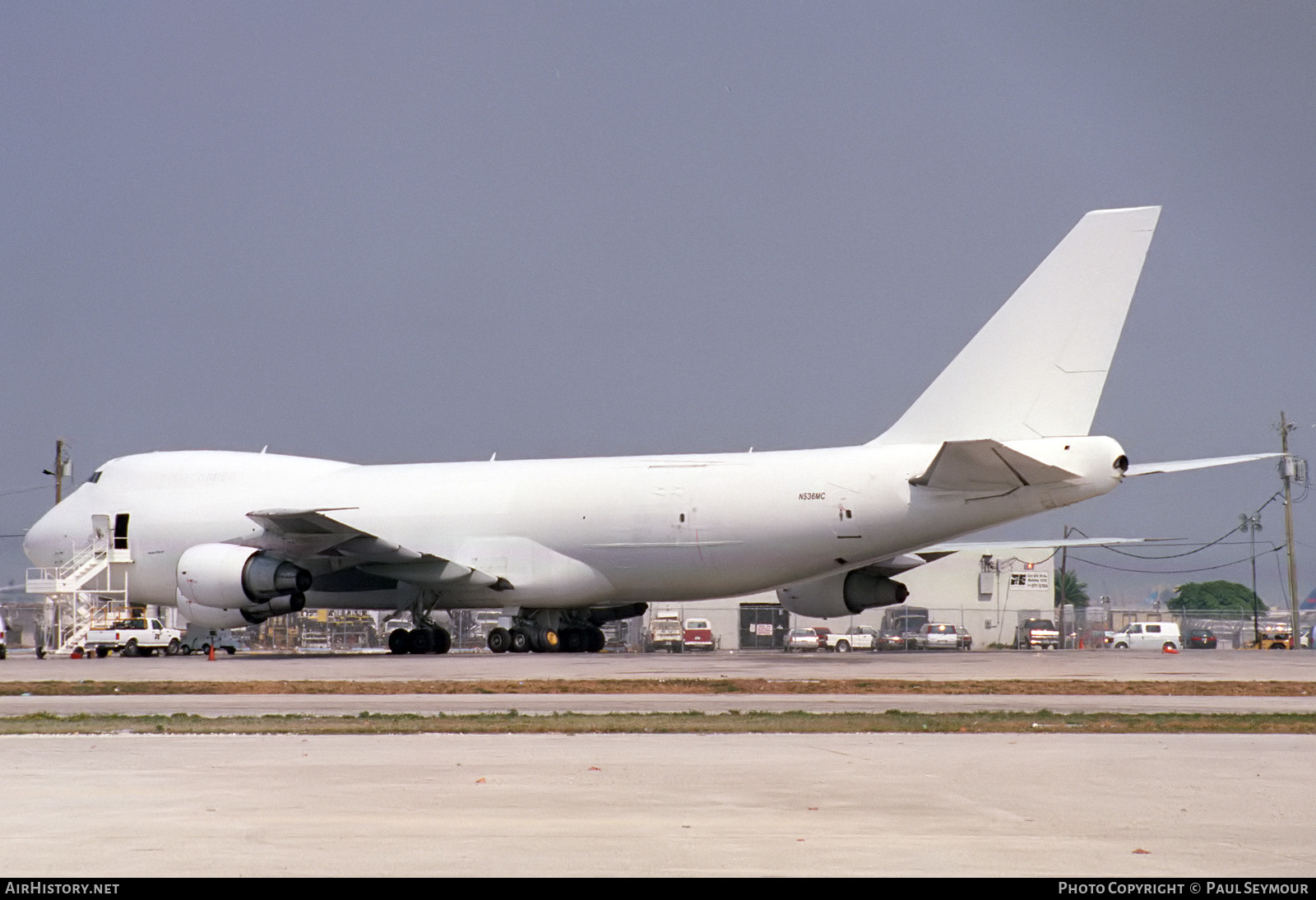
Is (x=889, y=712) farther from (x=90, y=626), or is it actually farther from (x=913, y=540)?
(x=90, y=626)

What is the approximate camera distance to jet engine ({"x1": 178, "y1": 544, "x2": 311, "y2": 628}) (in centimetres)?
3262

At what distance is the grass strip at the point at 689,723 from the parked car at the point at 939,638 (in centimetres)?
3658

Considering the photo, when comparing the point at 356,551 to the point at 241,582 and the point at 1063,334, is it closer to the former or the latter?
the point at 241,582

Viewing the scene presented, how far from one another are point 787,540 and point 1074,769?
2039 centimetres

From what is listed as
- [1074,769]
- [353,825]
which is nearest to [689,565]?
[1074,769]

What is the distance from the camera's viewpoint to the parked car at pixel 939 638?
5179cm

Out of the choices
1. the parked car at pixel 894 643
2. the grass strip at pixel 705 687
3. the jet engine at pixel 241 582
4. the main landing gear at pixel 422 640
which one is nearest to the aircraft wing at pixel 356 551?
the jet engine at pixel 241 582

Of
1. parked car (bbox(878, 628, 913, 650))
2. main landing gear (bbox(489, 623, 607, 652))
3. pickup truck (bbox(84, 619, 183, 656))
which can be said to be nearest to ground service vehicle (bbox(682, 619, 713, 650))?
parked car (bbox(878, 628, 913, 650))

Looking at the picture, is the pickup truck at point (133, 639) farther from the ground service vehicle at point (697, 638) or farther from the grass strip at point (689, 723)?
the grass strip at point (689, 723)

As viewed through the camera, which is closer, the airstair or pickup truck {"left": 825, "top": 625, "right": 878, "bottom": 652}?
the airstair

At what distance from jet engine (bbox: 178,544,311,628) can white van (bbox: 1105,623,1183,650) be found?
33.0m

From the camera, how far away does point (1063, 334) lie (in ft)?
91.7

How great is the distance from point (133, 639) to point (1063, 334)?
2576 cm

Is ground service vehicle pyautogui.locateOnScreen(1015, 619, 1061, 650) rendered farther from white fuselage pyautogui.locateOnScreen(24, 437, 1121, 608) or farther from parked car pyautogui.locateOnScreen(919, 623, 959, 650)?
white fuselage pyautogui.locateOnScreen(24, 437, 1121, 608)
